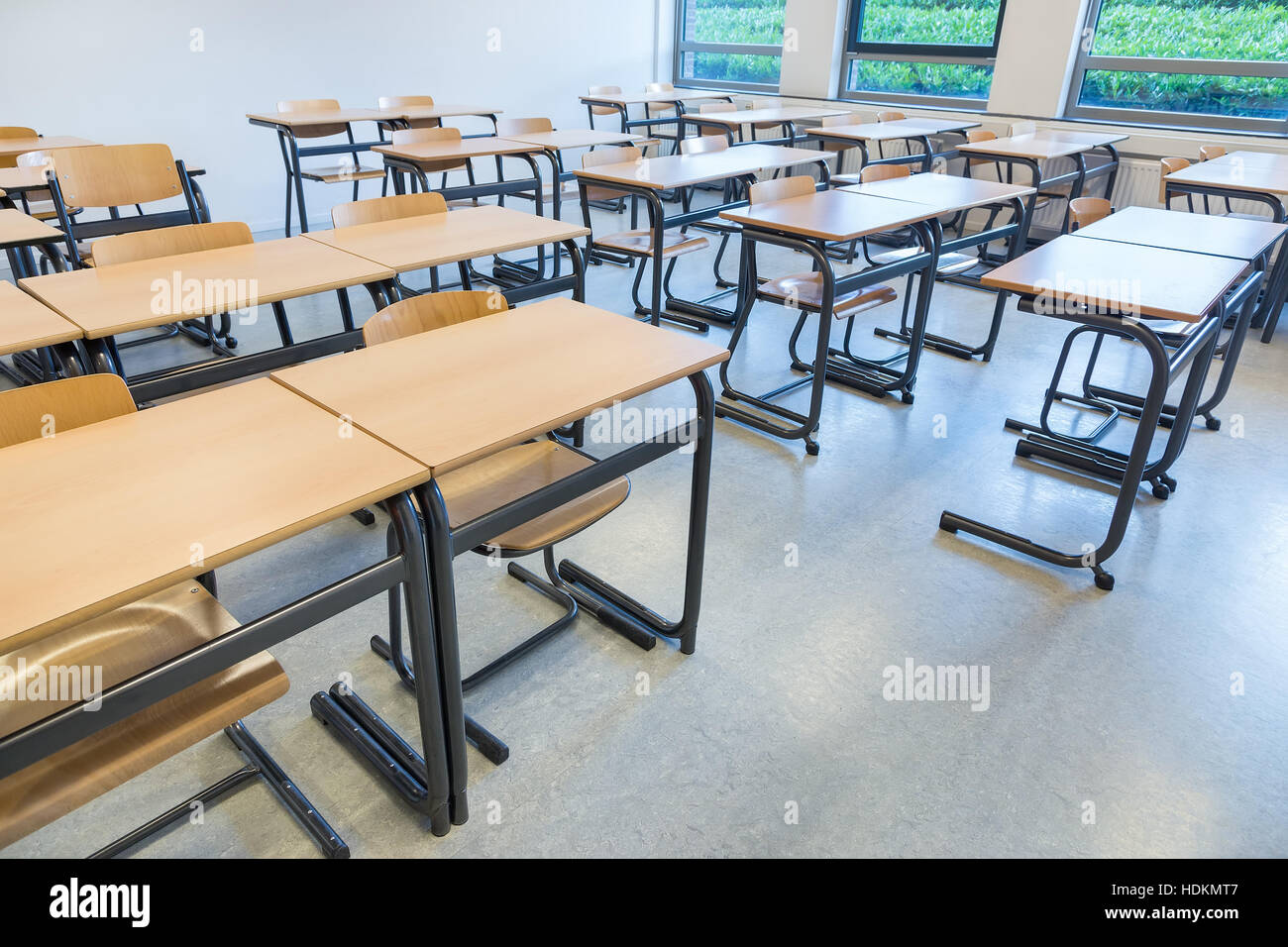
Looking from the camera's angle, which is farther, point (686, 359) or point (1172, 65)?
point (1172, 65)

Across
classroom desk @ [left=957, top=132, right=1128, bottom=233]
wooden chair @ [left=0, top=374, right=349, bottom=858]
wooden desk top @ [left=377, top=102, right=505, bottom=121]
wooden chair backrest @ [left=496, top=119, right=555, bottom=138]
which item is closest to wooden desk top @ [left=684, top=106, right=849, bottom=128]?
wooden chair backrest @ [left=496, top=119, right=555, bottom=138]

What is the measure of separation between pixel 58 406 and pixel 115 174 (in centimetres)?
233

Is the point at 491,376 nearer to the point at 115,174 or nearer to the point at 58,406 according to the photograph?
the point at 58,406

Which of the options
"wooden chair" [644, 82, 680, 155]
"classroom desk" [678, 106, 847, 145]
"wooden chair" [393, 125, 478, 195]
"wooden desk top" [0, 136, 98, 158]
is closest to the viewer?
"wooden desk top" [0, 136, 98, 158]

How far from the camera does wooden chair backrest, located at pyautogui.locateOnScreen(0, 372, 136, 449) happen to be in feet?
4.61

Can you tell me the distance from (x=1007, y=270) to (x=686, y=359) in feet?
4.29

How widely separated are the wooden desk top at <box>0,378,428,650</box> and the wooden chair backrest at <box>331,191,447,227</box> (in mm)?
1487

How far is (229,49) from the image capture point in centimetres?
534

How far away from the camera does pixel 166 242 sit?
251 centimetres

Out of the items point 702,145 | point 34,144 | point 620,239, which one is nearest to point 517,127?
point 702,145

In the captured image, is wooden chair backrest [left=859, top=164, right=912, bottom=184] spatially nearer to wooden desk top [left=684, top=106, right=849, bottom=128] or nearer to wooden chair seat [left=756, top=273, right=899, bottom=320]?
wooden chair seat [left=756, top=273, right=899, bottom=320]
